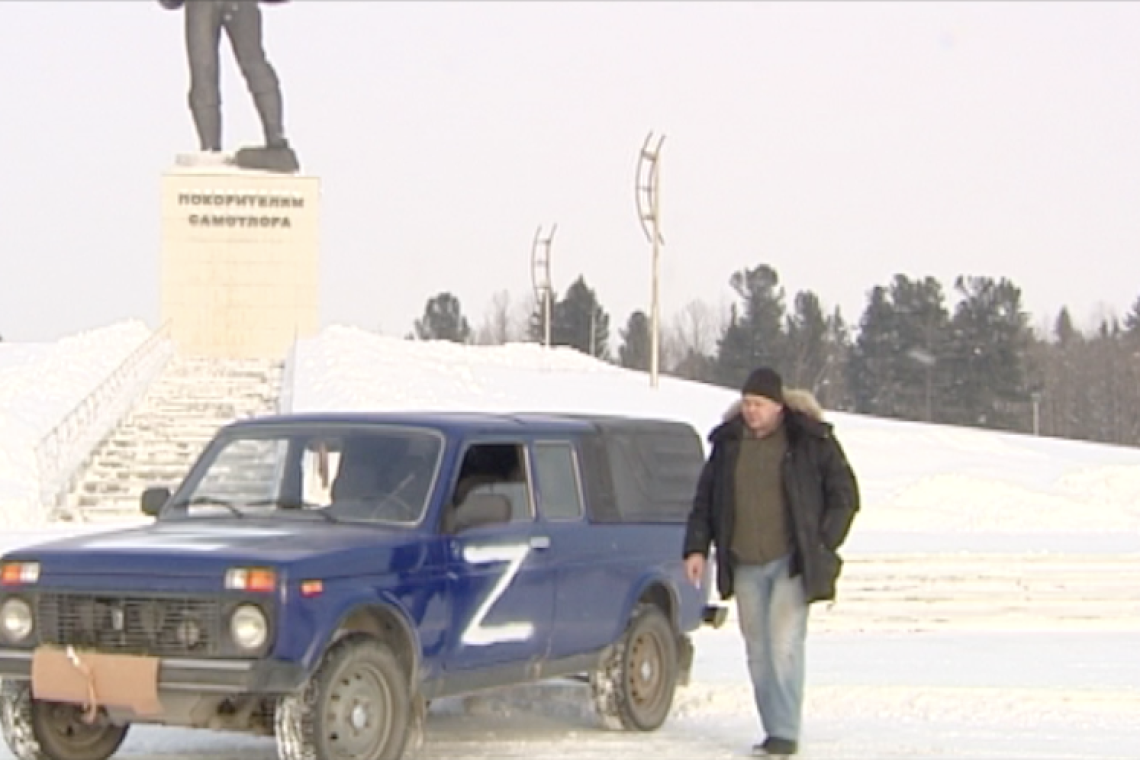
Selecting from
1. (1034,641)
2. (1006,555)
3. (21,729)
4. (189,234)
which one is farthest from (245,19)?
(21,729)

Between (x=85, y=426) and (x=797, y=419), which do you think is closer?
(x=797, y=419)

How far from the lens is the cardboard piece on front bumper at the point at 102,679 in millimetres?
7781

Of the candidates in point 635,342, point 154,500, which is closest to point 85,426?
point 154,500

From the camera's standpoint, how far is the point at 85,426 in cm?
2828

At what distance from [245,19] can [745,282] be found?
197 feet

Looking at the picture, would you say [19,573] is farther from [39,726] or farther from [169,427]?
[169,427]

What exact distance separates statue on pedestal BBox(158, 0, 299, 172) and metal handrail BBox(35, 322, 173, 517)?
797 centimetres

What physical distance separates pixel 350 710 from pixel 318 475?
1.61 m

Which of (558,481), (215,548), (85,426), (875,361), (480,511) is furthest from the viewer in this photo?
(875,361)

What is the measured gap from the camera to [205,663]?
7742 millimetres

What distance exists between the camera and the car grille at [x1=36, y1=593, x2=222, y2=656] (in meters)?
7.80

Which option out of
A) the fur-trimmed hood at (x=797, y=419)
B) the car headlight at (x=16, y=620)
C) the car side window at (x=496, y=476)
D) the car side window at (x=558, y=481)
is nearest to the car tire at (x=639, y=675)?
the car side window at (x=558, y=481)

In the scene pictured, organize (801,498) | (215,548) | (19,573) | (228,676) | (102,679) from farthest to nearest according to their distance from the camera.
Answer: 1. (801,498)
2. (19,573)
3. (215,548)
4. (102,679)
5. (228,676)

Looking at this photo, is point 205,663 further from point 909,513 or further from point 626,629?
point 909,513
